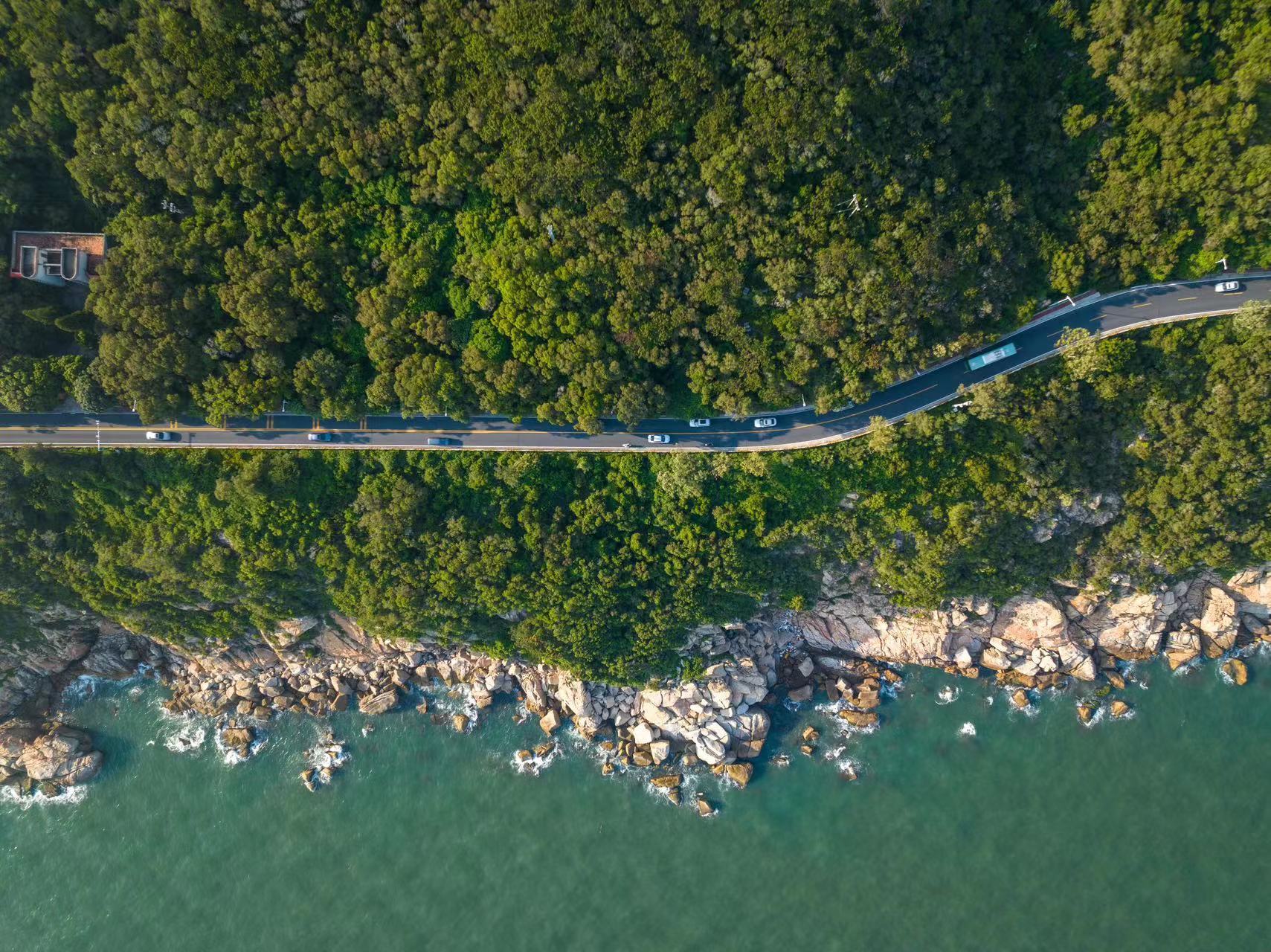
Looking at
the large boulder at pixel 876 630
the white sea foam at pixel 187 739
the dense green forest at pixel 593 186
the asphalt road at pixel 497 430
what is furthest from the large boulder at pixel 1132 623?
the white sea foam at pixel 187 739

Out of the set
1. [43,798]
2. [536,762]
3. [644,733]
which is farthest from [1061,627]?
[43,798]

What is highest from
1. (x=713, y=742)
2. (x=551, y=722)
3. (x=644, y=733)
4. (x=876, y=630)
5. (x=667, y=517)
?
(x=667, y=517)

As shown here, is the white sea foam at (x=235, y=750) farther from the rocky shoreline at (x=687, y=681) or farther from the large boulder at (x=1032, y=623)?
the large boulder at (x=1032, y=623)

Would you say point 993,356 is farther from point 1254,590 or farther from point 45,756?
point 45,756

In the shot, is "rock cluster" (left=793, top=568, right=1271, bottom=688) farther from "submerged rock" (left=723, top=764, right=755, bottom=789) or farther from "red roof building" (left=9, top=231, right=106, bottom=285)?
"red roof building" (left=9, top=231, right=106, bottom=285)

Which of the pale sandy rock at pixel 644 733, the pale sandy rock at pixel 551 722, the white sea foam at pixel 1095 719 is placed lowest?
the white sea foam at pixel 1095 719

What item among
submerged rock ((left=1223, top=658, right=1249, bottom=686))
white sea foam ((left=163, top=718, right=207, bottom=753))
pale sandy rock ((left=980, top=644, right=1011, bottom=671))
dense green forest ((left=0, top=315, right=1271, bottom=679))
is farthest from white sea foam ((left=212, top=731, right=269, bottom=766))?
submerged rock ((left=1223, top=658, right=1249, bottom=686))

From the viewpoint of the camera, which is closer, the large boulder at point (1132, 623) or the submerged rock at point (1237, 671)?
the large boulder at point (1132, 623)
